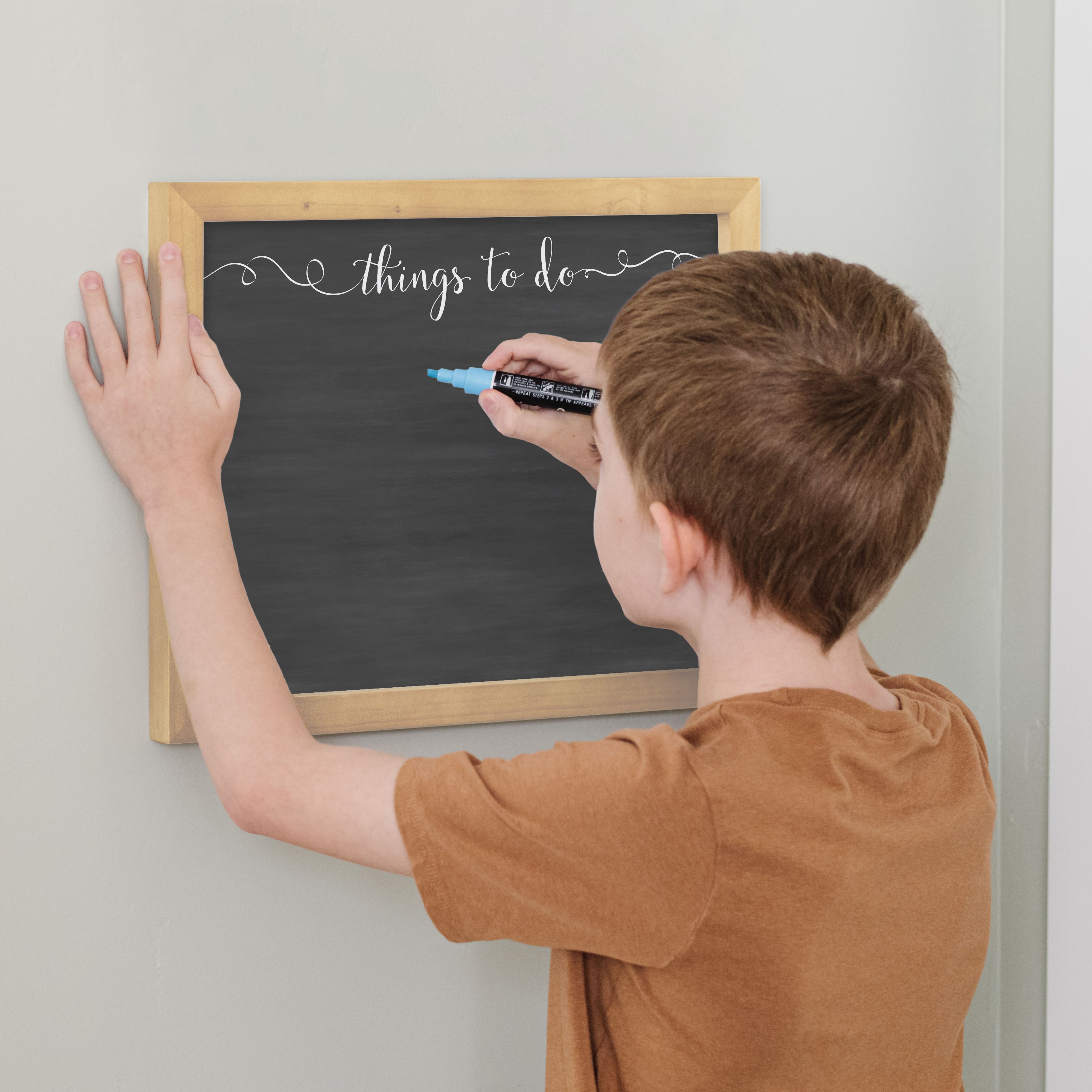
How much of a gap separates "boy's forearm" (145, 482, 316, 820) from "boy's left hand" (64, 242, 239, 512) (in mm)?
27

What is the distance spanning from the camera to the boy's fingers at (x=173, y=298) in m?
0.83

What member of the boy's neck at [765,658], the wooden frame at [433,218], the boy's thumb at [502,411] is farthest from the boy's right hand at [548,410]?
the boy's neck at [765,658]

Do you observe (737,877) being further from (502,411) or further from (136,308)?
(136,308)

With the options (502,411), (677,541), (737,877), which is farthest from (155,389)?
(737,877)

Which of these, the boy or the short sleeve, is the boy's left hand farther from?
the short sleeve

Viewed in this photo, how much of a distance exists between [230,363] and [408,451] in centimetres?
17

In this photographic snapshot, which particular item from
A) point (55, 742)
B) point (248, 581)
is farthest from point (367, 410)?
point (55, 742)

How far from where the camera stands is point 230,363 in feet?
2.88

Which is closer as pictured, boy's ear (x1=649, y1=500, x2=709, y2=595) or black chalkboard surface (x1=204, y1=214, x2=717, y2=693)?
boy's ear (x1=649, y1=500, x2=709, y2=595)

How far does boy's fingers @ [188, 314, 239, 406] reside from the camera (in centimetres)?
84

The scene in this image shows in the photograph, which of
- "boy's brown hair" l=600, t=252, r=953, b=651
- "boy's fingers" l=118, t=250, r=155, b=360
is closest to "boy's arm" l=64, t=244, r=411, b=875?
"boy's fingers" l=118, t=250, r=155, b=360

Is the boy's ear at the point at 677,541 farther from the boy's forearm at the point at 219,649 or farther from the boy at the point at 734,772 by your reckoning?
the boy's forearm at the point at 219,649

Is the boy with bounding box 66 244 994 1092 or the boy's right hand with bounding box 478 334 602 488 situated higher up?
the boy's right hand with bounding box 478 334 602 488

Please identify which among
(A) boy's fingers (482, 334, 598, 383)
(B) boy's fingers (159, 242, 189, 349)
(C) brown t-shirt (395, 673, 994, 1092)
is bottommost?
(C) brown t-shirt (395, 673, 994, 1092)
